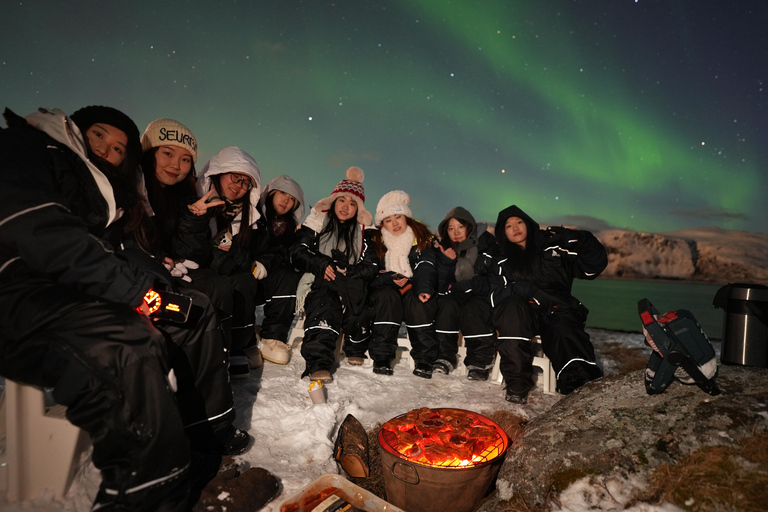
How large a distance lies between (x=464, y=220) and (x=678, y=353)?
9.19 feet

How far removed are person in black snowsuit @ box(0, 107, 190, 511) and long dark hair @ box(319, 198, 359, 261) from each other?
2.73 metres

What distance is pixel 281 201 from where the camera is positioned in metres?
4.52

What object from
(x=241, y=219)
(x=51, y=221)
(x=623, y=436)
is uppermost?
(x=241, y=219)

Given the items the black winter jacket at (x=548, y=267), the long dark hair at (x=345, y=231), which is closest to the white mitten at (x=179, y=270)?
the long dark hair at (x=345, y=231)

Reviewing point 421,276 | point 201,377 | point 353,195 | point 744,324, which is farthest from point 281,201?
point 744,324

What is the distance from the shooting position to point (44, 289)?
70.6 inches

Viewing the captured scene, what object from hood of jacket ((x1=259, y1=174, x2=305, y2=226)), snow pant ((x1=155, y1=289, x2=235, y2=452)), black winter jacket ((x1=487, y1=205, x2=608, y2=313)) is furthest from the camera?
hood of jacket ((x1=259, y1=174, x2=305, y2=226))

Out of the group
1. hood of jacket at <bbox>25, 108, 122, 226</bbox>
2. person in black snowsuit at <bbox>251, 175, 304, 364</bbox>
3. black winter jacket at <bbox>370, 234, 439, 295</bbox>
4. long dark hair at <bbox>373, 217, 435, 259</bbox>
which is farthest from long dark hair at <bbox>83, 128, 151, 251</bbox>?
long dark hair at <bbox>373, 217, 435, 259</bbox>

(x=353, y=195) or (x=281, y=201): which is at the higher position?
(x=353, y=195)

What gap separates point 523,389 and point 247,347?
2584mm

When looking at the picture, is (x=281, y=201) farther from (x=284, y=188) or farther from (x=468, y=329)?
(x=468, y=329)

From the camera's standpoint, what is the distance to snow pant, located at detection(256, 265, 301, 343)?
14.0ft

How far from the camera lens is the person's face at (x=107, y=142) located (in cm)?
248

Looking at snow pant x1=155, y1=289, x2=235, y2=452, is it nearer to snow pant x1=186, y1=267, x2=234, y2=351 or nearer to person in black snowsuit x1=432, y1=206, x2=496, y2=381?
snow pant x1=186, y1=267, x2=234, y2=351
